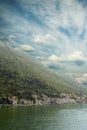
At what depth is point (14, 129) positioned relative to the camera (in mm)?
108875

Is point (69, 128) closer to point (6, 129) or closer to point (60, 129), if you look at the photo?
point (60, 129)

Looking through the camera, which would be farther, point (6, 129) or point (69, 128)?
point (69, 128)

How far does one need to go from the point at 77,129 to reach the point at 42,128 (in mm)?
15492

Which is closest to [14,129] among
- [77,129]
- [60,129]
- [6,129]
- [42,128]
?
[6,129]

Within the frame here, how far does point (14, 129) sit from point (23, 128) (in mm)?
5583

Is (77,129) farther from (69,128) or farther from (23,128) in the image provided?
(23,128)

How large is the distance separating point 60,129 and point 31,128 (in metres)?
12.9

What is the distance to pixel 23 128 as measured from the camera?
11319cm

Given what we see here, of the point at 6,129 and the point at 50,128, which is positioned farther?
the point at 50,128

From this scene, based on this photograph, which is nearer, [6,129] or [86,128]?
[6,129]

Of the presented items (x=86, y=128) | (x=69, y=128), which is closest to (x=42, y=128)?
(x=69, y=128)

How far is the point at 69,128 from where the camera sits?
11544 centimetres

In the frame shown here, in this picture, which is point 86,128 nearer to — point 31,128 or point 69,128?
point 69,128

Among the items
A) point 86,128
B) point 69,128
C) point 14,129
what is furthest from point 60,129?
point 14,129
